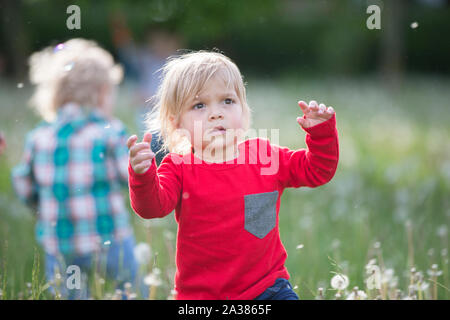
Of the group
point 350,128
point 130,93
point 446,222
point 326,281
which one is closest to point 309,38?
point 130,93

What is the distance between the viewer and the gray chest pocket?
6.61 ft

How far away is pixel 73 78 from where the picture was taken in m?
3.79

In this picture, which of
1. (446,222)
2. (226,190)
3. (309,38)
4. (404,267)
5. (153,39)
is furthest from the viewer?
(309,38)

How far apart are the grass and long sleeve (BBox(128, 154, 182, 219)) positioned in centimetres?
63

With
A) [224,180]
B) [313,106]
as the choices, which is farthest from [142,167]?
[313,106]

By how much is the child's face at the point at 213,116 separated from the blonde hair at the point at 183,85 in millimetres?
27

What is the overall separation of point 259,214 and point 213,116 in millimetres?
424

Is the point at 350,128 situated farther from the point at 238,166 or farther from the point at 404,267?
the point at 238,166

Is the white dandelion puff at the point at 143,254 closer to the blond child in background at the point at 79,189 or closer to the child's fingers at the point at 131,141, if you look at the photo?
the blond child in background at the point at 79,189

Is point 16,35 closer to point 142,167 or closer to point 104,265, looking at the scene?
point 104,265

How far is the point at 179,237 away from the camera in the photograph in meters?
2.10

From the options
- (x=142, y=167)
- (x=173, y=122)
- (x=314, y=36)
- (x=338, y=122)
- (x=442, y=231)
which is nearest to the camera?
(x=142, y=167)
